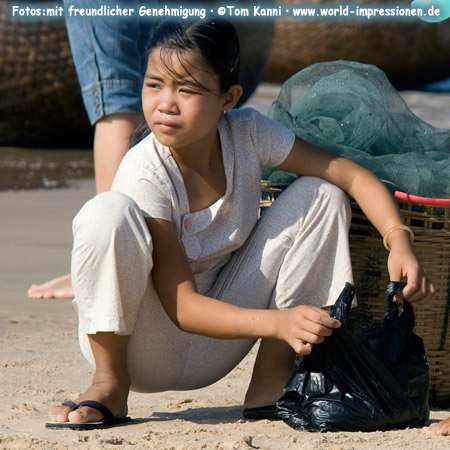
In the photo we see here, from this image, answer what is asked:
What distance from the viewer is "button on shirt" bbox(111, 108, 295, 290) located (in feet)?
8.74

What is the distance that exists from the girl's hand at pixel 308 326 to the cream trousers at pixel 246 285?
1.19ft

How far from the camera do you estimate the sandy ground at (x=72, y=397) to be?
241 cm

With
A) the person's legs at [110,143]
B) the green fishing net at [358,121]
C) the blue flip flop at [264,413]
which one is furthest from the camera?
the person's legs at [110,143]

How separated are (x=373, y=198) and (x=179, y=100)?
0.63 metres

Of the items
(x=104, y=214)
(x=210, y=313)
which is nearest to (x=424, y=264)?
(x=210, y=313)

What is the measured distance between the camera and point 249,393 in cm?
279

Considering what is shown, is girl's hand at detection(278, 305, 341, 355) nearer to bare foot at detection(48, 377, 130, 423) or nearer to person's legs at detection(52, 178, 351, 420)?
person's legs at detection(52, 178, 351, 420)

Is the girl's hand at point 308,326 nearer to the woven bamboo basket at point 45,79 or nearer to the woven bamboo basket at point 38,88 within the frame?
the woven bamboo basket at point 45,79

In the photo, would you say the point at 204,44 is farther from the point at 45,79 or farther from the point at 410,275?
the point at 45,79

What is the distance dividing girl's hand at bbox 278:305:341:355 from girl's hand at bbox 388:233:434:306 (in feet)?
0.95

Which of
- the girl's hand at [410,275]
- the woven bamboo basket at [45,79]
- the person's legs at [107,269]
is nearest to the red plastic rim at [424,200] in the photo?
the girl's hand at [410,275]

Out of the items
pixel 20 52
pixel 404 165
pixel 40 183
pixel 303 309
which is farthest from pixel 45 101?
pixel 303 309

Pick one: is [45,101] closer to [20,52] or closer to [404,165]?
[20,52]

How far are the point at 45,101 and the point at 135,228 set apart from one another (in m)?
6.09
